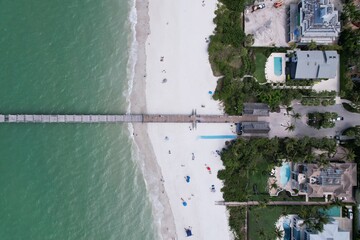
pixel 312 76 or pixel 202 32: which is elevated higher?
pixel 202 32

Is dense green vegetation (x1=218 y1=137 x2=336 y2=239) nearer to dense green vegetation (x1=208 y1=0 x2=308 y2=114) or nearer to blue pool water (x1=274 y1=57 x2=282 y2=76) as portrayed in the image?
dense green vegetation (x1=208 y1=0 x2=308 y2=114)

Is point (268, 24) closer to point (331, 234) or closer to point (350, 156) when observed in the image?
point (350, 156)

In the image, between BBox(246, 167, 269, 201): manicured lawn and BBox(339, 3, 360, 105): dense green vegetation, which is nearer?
BBox(339, 3, 360, 105): dense green vegetation

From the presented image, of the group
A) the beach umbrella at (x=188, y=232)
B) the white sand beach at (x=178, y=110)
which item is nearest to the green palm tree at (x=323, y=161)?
the white sand beach at (x=178, y=110)

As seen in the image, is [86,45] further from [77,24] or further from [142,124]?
[142,124]

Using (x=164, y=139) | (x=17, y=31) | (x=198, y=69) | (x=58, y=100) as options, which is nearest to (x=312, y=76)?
(x=198, y=69)

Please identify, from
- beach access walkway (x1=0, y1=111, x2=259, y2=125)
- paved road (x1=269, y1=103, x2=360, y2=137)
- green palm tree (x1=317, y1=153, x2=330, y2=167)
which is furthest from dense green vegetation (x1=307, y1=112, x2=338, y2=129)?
beach access walkway (x1=0, y1=111, x2=259, y2=125)
